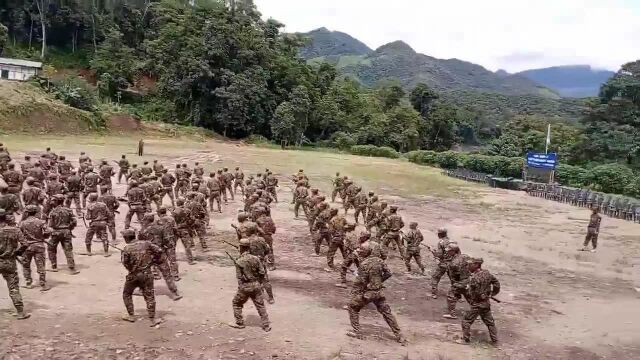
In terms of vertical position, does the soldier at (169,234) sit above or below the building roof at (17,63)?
below

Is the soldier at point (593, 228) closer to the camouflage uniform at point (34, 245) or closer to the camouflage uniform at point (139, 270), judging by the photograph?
the camouflage uniform at point (139, 270)

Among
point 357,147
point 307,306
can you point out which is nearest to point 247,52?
point 357,147

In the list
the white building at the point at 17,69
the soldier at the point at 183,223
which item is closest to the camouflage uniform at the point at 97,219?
the soldier at the point at 183,223

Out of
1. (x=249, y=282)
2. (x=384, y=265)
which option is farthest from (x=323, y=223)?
(x=249, y=282)

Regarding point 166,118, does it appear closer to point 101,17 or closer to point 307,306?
point 101,17

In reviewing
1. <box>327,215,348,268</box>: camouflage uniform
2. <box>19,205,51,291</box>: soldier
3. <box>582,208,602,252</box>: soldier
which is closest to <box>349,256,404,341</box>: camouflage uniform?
<box>327,215,348,268</box>: camouflage uniform

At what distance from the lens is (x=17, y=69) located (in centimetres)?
5488

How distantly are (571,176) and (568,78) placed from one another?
142723mm

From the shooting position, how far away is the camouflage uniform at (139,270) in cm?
1018

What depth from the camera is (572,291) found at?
1584 cm

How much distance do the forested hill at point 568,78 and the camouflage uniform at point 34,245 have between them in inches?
5901

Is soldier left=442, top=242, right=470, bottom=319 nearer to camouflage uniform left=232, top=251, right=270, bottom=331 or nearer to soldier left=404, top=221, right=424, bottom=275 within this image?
soldier left=404, top=221, right=424, bottom=275

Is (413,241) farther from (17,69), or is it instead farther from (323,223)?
(17,69)

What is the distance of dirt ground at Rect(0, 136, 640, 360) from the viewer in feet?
32.3
